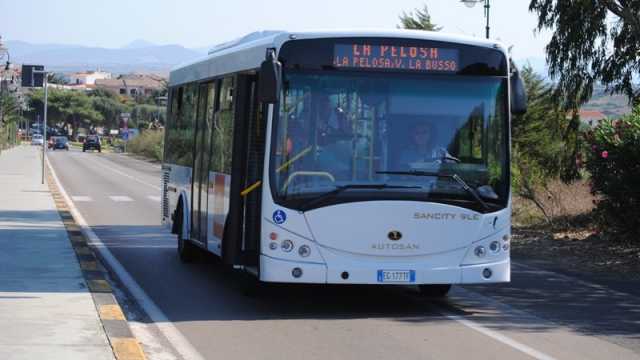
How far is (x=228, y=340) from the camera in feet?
34.5

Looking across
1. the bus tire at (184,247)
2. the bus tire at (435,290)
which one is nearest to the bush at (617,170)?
the bus tire at (435,290)

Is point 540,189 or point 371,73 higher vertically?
point 371,73

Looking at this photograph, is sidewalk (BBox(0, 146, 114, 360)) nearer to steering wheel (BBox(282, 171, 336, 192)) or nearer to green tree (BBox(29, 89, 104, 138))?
steering wheel (BBox(282, 171, 336, 192))

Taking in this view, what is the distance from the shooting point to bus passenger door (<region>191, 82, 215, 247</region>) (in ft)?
49.1

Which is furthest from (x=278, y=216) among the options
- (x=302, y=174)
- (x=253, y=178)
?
(x=253, y=178)

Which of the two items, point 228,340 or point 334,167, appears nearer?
point 228,340

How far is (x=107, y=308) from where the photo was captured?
11.4 metres

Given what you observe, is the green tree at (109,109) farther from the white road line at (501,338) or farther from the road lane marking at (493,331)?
the white road line at (501,338)

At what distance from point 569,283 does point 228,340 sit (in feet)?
21.4

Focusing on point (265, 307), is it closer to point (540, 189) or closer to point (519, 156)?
point (540, 189)

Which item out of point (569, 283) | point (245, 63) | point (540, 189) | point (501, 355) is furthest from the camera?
point (540, 189)

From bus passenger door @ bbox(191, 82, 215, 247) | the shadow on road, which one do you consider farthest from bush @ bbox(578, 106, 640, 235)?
bus passenger door @ bbox(191, 82, 215, 247)

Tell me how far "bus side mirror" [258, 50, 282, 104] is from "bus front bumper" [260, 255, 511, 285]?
5.33 ft

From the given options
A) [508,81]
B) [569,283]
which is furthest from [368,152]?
[569,283]
